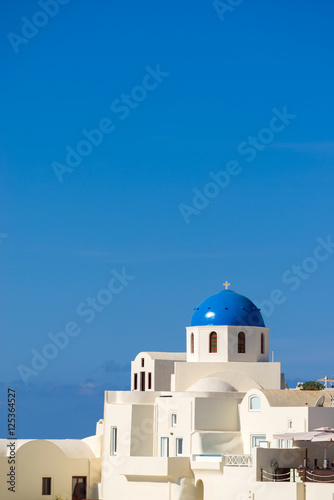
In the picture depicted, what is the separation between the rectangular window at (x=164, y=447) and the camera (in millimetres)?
72625

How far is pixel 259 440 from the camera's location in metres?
71.0

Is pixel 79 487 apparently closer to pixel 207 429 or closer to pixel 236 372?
pixel 207 429

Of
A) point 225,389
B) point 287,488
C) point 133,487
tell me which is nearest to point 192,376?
point 225,389

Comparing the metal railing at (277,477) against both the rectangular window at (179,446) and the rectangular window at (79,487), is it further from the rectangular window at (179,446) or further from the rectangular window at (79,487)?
the rectangular window at (79,487)

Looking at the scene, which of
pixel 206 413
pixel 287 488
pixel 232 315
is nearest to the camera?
pixel 287 488

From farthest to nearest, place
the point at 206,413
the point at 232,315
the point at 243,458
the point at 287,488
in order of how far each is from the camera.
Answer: the point at 232,315 → the point at 206,413 → the point at 243,458 → the point at 287,488

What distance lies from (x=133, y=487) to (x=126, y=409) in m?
4.96

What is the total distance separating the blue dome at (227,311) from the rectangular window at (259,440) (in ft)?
28.0

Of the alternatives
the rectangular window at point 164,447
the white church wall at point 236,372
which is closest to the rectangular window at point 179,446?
the rectangular window at point 164,447

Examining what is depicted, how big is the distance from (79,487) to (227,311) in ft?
47.0

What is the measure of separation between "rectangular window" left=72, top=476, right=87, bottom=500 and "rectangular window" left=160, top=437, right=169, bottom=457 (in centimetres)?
668

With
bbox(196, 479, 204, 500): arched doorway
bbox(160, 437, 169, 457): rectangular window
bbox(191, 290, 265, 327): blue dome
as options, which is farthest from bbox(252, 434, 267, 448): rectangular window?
bbox(191, 290, 265, 327): blue dome

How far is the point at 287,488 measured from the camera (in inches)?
2486

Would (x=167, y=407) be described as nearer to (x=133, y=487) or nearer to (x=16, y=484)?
(x=133, y=487)
